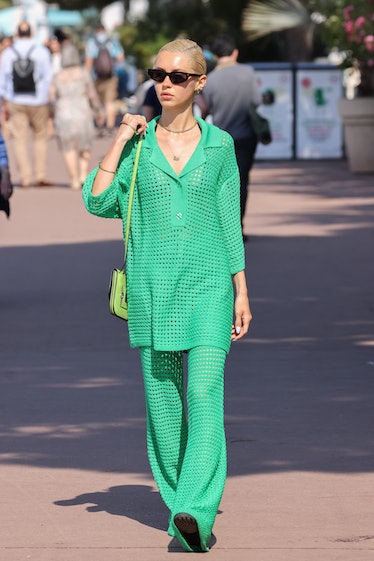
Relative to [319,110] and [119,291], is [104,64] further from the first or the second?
[119,291]

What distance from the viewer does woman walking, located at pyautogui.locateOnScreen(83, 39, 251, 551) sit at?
5.15 meters

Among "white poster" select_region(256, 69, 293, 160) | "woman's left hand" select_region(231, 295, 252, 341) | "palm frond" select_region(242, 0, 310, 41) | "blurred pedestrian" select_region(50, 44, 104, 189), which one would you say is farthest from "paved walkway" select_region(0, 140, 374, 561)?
"palm frond" select_region(242, 0, 310, 41)

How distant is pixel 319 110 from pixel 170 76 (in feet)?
63.6

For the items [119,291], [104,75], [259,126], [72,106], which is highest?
[119,291]

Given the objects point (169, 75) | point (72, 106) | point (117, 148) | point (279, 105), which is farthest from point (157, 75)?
point (279, 105)

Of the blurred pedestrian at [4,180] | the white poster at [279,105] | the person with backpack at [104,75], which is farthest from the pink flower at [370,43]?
the person with backpack at [104,75]

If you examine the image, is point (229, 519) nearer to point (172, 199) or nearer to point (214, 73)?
point (172, 199)

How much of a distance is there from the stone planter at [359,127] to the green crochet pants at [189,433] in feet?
53.9

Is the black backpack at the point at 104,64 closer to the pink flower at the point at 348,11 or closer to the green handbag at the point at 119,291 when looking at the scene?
the pink flower at the point at 348,11

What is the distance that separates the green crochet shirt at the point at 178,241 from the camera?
519cm

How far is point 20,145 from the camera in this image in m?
19.8

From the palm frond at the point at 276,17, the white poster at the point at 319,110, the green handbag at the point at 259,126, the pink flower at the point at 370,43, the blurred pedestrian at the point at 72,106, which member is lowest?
the white poster at the point at 319,110

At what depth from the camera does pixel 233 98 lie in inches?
535

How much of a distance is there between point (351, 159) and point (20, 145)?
4775 mm
